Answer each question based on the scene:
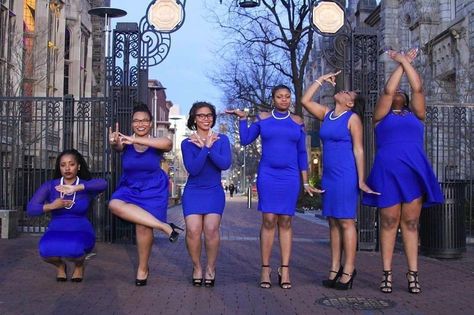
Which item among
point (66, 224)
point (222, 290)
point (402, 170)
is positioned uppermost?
point (402, 170)

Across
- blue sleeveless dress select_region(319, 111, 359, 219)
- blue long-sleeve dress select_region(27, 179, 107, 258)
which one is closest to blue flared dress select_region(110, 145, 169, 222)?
blue long-sleeve dress select_region(27, 179, 107, 258)

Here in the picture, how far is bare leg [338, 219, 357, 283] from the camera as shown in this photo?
6.21 meters

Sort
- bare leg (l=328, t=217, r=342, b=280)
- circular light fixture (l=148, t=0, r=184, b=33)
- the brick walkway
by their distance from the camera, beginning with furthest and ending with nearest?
circular light fixture (l=148, t=0, r=184, b=33)
bare leg (l=328, t=217, r=342, b=280)
the brick walkway

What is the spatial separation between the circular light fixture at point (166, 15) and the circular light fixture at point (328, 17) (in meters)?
2.44

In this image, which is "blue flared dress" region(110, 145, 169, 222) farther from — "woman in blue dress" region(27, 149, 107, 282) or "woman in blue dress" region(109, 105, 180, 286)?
"woman in blue dress" region(27, 149, 107, 282)

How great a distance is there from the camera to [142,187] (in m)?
6.24

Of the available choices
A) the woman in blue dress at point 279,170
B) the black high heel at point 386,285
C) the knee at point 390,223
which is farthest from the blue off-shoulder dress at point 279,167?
the black high heel at point 386,285

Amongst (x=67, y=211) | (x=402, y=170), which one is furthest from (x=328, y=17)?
(x=67, y=211)

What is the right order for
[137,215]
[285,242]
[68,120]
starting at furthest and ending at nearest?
[68,120], [285,242], [137,215]

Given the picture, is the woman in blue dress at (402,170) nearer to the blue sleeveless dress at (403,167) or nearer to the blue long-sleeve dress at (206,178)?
the blue sleeveless dress at (403,167)

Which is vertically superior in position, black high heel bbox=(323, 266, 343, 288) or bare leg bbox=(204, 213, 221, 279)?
bare leg bbox=(204, 213, 221, 279)

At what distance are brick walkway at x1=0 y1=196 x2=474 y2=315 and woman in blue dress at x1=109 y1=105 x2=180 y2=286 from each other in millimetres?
641

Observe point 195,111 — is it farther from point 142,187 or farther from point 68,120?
point 68,120

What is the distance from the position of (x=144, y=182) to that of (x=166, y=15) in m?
5.16
